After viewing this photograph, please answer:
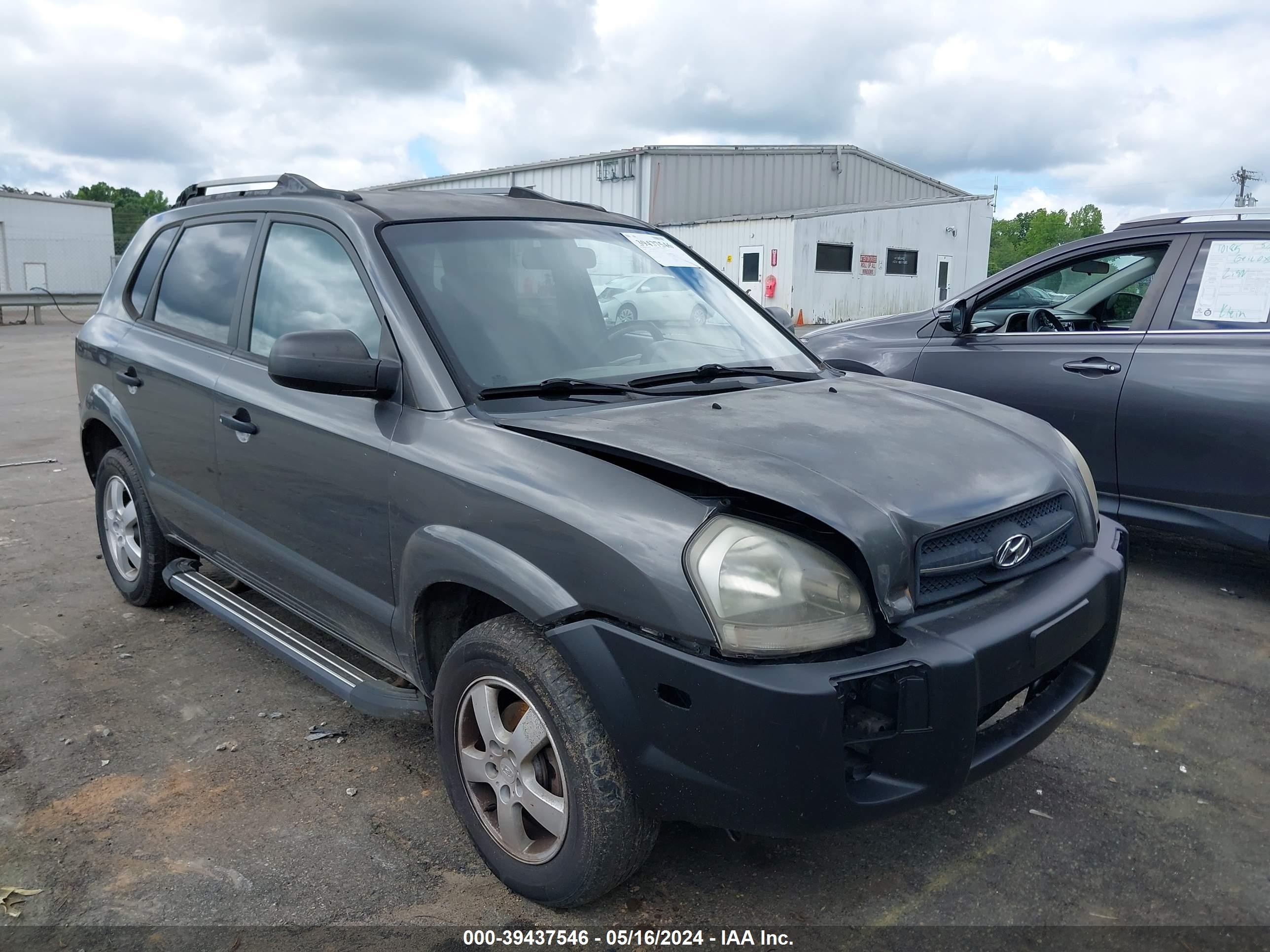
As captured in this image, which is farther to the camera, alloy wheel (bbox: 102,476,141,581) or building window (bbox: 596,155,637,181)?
building window (bbox: 596,155,637,181)

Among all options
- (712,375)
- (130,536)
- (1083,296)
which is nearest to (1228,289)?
(1083,296)

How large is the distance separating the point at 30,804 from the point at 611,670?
2021 mm

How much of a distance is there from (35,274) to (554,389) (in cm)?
A: 3860

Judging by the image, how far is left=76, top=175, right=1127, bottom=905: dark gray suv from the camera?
2.05 metres

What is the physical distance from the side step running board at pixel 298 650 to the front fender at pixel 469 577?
139 mm

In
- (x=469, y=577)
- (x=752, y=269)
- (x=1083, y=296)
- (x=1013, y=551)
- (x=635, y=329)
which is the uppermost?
(x=752, y=269)

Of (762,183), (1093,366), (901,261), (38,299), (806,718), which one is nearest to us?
(806,718)

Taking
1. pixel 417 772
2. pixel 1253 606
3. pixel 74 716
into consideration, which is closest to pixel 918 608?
pixel 417 772

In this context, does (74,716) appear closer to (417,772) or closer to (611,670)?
(417,772)

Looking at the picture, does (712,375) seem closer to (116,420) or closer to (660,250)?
(660,250)

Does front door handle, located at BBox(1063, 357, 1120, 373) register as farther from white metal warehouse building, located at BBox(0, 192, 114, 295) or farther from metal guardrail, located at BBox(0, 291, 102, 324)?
white metal warehouse building, located at BBox(0, 192, 114, 295)

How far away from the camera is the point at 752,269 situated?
25453 millimetres

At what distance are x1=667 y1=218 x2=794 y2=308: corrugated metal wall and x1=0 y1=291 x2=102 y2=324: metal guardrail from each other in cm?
1482

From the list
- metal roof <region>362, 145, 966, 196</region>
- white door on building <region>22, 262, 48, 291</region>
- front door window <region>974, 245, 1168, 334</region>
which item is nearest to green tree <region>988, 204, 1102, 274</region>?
metal roof <region>362, 145, 966, 196</region>
